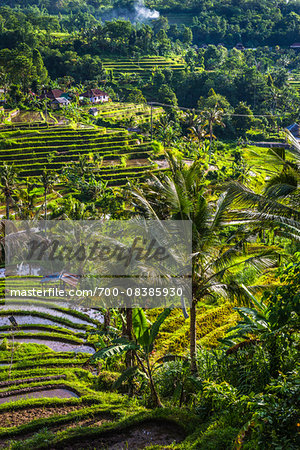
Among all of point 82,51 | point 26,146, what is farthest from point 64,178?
point 82,51

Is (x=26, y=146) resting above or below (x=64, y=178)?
above

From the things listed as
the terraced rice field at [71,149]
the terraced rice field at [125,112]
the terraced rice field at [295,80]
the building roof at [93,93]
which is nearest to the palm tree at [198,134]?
the terraced rice field at [71,149]

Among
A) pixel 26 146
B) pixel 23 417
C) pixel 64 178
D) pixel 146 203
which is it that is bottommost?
pixel 23 417

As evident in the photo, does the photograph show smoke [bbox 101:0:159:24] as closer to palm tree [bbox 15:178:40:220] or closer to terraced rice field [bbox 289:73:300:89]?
terraced rice field [bbox 289:73:300:89]

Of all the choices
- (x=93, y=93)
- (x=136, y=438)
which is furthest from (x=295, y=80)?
(x=136, y=438)

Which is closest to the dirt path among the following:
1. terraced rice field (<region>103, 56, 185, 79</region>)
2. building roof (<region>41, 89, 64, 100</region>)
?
building roof (<region>41, 89, 64, 100</region>)

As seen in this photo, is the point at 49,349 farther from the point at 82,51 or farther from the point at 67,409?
the point at 82,51

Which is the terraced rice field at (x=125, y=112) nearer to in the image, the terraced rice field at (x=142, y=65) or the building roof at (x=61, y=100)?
the building roof at (x=61, y=100)

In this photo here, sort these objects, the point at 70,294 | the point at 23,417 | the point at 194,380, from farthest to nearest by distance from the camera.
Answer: the point at 70,294 → the point at 23,417 → the point at 194,380
